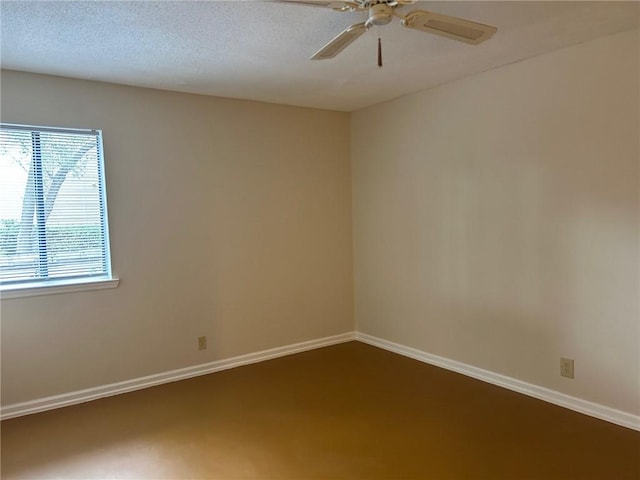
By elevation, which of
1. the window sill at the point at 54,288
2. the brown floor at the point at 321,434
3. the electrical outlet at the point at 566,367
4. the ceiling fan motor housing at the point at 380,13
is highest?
the ceiling fan motor housing at the point at 380,13

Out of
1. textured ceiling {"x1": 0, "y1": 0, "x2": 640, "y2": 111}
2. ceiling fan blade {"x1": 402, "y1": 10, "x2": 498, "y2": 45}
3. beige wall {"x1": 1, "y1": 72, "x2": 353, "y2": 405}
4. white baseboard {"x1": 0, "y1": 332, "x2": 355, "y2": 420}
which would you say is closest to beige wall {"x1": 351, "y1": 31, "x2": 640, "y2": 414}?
textured ceiling {"x1": 0, "y1": 0, "x2": 640, "y2": 111}

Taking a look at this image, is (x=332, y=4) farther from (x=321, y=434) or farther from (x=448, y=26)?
(x=321, y=434)

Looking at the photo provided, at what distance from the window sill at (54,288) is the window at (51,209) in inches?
0.5

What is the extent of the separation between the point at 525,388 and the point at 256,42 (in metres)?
2.88

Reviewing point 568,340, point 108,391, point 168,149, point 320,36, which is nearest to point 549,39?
point 320,36

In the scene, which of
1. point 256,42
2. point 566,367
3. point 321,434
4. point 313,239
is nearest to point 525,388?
point 566,367

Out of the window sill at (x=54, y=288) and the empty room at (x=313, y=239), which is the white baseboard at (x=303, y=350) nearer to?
the empty room at (x=313, y=239)

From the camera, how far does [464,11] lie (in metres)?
2.30

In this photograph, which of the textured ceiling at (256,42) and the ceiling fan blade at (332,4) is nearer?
the ceiling fan blade at (332,4)

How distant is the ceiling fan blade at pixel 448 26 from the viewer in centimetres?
189

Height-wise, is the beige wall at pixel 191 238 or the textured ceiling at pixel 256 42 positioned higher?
the textured ceiling at pixel 256 42

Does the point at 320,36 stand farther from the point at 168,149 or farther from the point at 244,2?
the point at 168,149

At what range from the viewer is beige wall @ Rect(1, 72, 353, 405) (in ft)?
10.5

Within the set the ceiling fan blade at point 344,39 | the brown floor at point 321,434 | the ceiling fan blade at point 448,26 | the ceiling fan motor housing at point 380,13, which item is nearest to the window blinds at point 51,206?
the brown floor at point 321,434
